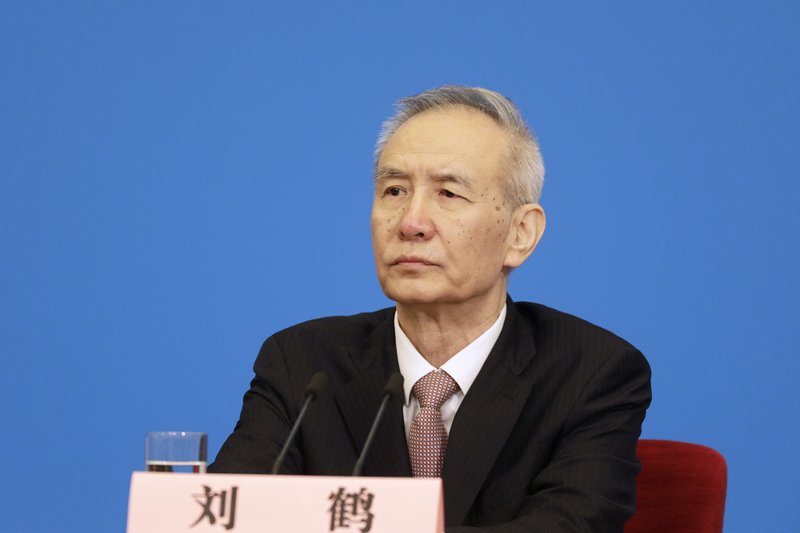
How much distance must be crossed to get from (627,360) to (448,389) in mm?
337

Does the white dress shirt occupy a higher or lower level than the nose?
lower

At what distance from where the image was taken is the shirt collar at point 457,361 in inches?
82.0

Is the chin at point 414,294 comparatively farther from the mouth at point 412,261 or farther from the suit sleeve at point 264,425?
the suit sleeve at point 264,425

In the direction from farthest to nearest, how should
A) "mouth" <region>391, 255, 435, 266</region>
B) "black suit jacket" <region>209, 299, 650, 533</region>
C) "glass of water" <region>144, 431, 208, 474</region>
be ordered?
"mouth" <region>391, 255, 435, 266</region>, "black suit jacket" <region>209, 299, 650, 533</region>, "glass of water" <region>144, 431, 208, 474</region>

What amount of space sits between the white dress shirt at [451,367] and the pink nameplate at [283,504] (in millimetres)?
776

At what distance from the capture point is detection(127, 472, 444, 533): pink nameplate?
1239mm

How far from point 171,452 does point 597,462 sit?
0.70 metres

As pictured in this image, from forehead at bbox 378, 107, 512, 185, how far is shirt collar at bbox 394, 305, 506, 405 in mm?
319

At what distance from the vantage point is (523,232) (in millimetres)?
2186

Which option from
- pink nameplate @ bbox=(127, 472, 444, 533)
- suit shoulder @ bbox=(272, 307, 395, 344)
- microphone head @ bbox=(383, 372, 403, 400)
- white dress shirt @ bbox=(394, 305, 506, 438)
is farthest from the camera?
suit shoulder @ bbox=(272, 307, 395, 344)

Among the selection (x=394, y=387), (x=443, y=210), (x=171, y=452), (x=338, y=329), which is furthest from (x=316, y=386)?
(x=338, y=329)

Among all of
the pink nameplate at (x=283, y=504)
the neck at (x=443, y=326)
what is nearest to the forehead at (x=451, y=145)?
the neck at (x=443, y=326)

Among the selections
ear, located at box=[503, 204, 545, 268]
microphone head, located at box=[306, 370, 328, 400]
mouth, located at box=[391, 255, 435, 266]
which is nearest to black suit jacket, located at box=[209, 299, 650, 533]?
A: ear, located at box=[503, 204, 545, 268]

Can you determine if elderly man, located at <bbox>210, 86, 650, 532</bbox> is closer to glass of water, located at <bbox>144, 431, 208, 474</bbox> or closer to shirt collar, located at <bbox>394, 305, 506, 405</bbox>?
shirt collar, located at <bbox>394, 305, 506, 405</bbox>
